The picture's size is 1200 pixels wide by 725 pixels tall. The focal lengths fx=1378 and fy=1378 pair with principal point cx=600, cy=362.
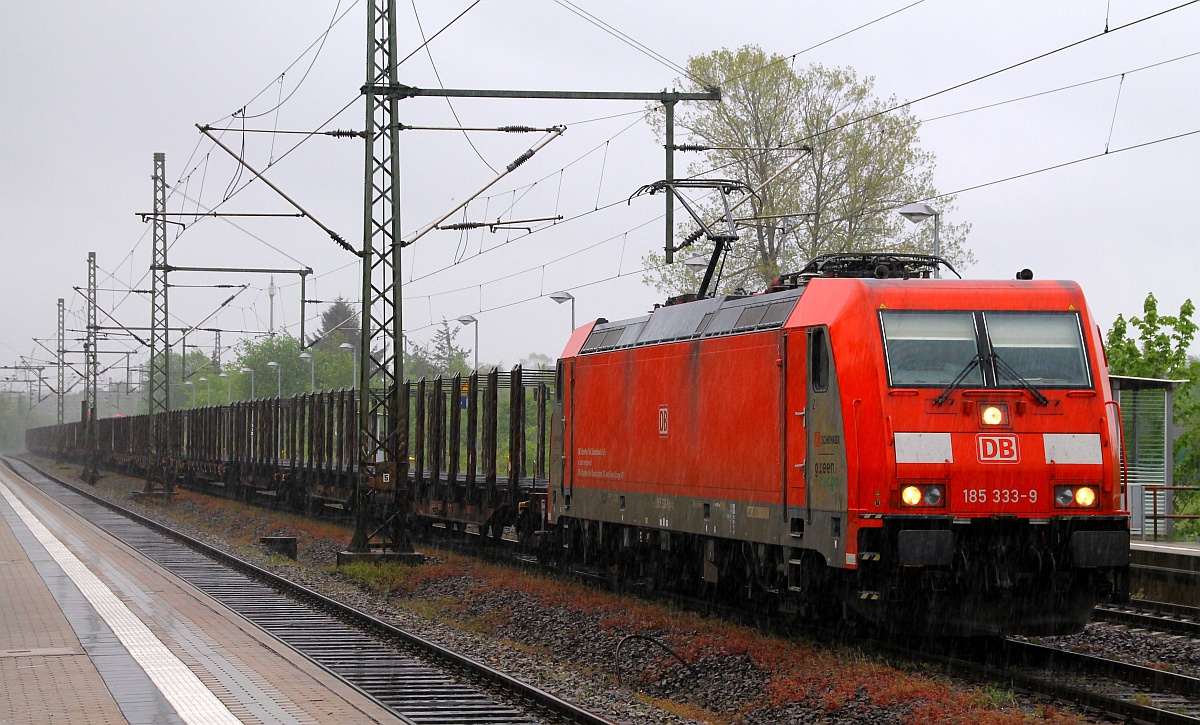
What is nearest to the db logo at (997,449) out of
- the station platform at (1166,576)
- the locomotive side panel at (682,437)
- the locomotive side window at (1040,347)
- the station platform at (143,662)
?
the locomotive side window at (1040,347)

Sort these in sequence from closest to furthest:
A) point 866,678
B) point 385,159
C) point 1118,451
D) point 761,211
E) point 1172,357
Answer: point 866,678 → point 1118,451 → point 385,159 → point 1172,357 → point 761,211

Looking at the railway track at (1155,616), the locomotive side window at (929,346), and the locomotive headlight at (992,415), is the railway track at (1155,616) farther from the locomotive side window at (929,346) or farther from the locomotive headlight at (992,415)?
the locomotive side window at (929,346)

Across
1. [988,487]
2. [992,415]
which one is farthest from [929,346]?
Answer: [988,487]

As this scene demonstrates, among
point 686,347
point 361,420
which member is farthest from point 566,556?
point 686,347

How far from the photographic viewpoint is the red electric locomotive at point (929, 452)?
1169cm

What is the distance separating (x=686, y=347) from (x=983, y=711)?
686 centimetres

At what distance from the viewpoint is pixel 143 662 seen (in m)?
11.8

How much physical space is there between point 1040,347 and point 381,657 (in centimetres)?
673

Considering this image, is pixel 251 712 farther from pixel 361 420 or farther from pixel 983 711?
pixel 361 420

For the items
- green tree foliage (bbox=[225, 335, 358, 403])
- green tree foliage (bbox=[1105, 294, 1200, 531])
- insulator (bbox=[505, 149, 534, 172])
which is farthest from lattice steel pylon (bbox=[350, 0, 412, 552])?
green tree foliage (bbox=[225, 335, 358, 403])

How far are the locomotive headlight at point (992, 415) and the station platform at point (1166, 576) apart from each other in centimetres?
500

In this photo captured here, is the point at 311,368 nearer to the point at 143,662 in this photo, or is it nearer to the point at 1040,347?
the point at 143,662

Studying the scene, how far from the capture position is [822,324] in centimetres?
1245

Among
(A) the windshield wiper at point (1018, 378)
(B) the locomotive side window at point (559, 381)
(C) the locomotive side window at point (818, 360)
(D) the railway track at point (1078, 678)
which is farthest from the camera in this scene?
(B) the locomotive side window at point (559, 381)
